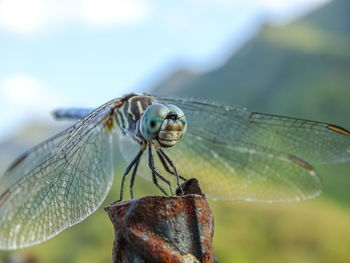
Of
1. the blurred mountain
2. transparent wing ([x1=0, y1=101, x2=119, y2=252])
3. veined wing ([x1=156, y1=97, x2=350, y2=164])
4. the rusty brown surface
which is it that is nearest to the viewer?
the rusty brown surface

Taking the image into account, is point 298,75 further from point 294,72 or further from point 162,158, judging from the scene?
point 162,158

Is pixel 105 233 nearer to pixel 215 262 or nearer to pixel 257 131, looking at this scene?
pixel 257 131

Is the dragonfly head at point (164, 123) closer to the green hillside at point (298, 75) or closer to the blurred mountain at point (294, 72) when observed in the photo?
the green hillside at point (298, 75)

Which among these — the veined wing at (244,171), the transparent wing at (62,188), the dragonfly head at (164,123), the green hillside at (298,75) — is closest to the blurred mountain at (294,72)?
the green hillside at (298,75)

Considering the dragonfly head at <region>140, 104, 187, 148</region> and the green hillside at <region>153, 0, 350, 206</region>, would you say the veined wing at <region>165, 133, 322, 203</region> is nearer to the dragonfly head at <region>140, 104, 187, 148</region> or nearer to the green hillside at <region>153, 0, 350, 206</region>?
the dragonfly head at <region>140, 104, 187, 148</region>

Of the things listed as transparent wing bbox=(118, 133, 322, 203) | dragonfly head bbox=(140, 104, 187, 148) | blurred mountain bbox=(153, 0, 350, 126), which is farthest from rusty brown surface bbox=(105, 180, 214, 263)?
blurred mountain bbox=(153, 0, 350, 126)

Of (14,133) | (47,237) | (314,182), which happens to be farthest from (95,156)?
(14,133)

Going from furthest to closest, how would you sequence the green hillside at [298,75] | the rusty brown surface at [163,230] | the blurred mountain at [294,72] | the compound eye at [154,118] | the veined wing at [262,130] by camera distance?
the blurred mountain at [294,72], the green hillside at [298,75], the veined wing at [262,130], the compound eye at [154,118], the rusty brown surface at [163,230]
